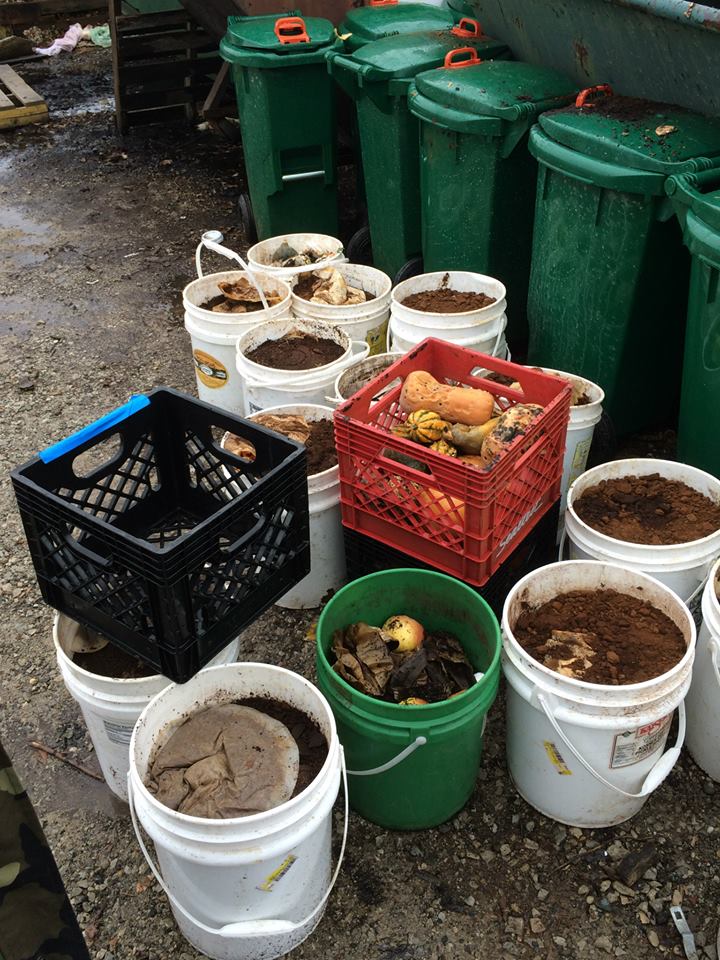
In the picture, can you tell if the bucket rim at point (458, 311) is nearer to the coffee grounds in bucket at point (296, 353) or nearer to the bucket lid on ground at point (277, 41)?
the coffee grounds in bucket at point (296, 353)

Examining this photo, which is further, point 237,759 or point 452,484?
point 452,484

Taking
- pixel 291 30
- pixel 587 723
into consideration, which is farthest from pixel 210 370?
pixel 587 723

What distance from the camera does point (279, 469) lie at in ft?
7.57

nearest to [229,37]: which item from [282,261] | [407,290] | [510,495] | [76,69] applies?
[282,261]

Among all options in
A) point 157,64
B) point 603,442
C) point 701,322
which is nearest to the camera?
point 701,322

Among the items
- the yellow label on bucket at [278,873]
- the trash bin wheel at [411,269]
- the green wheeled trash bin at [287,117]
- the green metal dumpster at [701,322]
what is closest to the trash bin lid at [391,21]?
the green wheeled trash bin at [287,117]

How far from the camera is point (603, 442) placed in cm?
362

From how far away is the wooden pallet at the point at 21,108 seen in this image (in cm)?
807

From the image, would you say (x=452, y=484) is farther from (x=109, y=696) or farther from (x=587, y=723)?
(x=109, y=696)

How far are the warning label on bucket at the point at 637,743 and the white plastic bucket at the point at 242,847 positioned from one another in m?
0.71

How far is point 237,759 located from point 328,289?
2.38 metres

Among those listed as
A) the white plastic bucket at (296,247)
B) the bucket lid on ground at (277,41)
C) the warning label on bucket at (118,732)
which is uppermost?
the bucket lid on ground at (277,41)

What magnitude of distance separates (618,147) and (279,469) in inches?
68.2

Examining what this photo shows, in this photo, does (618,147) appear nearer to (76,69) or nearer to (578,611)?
(578,611)
